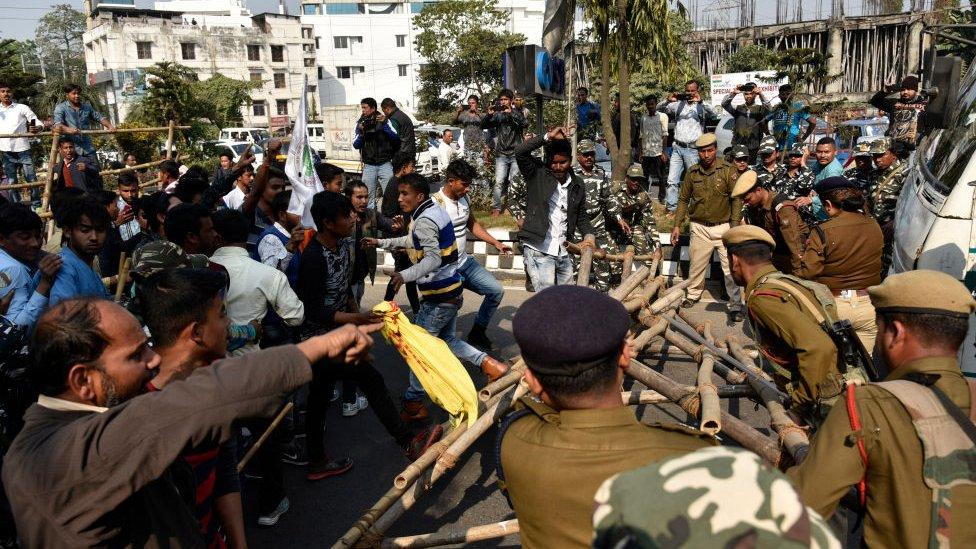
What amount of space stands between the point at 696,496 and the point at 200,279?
2.09 m

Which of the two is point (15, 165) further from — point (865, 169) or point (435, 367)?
point (865, 169)

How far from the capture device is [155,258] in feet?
11.9

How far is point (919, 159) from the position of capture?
542 centimetres

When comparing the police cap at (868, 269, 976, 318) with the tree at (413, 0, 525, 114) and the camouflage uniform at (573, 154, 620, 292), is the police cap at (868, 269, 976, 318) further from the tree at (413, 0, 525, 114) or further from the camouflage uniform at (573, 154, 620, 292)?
→ the tree at (413, 0, 525, 114)

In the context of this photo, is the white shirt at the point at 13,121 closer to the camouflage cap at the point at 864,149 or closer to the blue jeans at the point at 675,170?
the blue jeans at the point at 675,170

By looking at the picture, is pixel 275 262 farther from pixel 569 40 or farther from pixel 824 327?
pixel 569 40

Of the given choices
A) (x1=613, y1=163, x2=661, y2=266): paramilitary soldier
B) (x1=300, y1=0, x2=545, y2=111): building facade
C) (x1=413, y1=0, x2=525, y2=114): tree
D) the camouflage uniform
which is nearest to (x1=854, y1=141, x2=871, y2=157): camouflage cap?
(x1=613, y1=163, x2=661, y2=266): paramilitary soldier

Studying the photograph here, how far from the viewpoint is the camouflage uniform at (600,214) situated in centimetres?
657

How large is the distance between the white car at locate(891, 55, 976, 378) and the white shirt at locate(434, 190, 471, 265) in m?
3.13

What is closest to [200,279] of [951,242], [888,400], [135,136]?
[888,400]

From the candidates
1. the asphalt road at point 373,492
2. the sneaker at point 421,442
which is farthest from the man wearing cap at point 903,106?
the sneaker at point 421,442

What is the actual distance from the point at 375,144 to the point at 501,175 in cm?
235

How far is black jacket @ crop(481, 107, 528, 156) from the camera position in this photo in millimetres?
10820

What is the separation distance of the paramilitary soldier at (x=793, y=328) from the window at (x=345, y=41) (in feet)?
204
